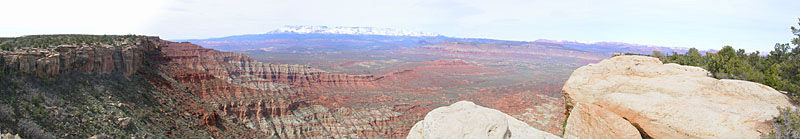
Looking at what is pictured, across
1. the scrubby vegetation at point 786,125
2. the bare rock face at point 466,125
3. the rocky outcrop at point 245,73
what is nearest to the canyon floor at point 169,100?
the rocky outcrop at point 245,73

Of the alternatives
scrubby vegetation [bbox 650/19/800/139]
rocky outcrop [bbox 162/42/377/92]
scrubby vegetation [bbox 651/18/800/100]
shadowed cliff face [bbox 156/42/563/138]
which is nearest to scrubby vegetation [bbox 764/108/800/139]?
scrubby vegetation [bbox 650/19/800/139]

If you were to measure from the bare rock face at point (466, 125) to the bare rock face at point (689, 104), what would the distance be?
476 cm

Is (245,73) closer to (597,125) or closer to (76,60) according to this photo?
(76,60)

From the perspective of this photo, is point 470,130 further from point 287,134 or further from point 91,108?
point 287,134

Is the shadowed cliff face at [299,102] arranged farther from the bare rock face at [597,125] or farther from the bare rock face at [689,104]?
the bare rock face at [689,104]

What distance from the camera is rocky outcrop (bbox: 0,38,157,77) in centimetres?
1596

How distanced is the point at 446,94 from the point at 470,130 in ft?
247

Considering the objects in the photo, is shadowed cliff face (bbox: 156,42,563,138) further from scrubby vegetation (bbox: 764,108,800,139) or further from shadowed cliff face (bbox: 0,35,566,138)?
scrubby vegetation (bbox: 764,108,800,139)

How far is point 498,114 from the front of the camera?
8.51 meters

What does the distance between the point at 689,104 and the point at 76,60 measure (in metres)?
27.7

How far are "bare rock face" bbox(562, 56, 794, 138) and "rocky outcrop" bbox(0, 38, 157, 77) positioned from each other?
24189 mm

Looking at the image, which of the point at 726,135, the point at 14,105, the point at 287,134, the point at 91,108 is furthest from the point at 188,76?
the point at 726,135

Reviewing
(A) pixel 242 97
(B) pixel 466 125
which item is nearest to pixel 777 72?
(B) pixel 466 125

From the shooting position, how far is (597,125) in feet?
39.4
